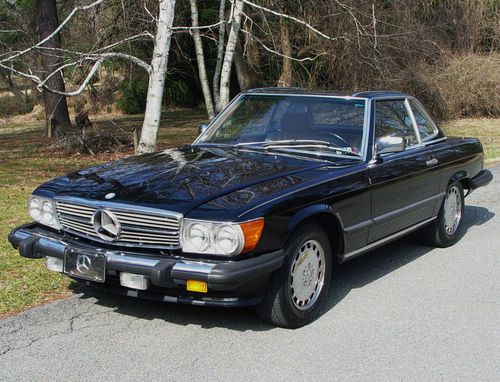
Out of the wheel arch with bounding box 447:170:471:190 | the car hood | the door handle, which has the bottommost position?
the wheel arch with bounding box 447:170:471:190

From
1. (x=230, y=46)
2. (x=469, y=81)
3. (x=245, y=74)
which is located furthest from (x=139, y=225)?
(x=469, y=81)

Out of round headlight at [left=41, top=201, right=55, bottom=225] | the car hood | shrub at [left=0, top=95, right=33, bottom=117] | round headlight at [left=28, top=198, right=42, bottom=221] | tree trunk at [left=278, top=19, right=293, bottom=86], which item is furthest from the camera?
shrub at [left=0, top=95, right=33, bottom=117]

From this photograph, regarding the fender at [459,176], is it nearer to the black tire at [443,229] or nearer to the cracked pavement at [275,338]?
the black tire at [443,229]

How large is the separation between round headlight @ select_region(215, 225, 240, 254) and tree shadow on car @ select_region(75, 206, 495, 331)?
798 mm

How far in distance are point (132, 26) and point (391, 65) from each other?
8.30 m

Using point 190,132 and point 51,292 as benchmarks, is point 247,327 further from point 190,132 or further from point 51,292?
point 190,132

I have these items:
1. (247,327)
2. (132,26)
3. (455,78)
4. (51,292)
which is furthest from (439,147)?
(455,78)

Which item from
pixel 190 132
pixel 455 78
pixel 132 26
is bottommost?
pixel 190 132

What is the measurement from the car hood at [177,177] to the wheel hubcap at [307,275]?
1.91 feet

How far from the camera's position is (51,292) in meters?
5.32

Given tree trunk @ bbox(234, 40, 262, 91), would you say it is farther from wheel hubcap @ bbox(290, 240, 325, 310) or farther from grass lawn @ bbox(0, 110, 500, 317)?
wheel hubcap @ bbox(290, 240, 325, 310)

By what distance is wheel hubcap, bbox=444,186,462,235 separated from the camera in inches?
268

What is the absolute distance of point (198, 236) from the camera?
4102mm

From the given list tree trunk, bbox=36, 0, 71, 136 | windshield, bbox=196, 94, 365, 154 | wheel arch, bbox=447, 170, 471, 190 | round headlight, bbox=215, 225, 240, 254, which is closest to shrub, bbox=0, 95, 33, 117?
tree trunk, bbox=36, 0, 71, 136
